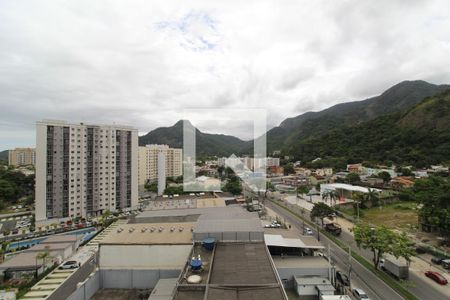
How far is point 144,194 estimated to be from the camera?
41.8m

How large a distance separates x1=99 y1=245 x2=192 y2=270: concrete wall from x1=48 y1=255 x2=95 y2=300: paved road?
3524 millimetres

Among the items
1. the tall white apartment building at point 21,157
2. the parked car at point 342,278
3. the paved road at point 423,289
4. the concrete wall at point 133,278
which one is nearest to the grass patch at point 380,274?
the paved road at point 423,289

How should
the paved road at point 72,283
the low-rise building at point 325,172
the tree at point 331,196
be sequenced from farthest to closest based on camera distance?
the low-rise building at point 325,172, the tree at point 331,196, the paved road at point 72,283

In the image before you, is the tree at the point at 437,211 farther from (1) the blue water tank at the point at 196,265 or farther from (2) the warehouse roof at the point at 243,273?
(1) the blue water tank at the point at 196,265

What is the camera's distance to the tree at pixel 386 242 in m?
10.9

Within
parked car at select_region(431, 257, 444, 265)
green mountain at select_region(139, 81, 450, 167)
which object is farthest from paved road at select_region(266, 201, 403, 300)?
green mountain at select_region(139, 81, 450, 167)

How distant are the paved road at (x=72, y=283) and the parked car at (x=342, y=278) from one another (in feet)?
41.9

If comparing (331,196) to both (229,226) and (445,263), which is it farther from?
(229,226)

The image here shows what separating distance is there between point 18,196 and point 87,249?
28.9 m

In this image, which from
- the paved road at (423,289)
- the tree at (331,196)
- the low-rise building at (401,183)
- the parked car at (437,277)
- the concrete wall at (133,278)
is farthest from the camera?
the low-rise building at (401,183)

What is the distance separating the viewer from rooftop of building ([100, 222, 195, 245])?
11.6 meters

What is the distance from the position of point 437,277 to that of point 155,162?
4796cm

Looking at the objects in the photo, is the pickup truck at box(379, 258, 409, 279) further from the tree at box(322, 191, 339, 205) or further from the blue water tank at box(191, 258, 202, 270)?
the tree at box(322, 191, 339, 205)

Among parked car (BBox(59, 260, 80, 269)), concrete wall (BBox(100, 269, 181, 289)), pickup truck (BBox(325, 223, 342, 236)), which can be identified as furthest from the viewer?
pickup truck (BBox(325, 223, 342, 236))
